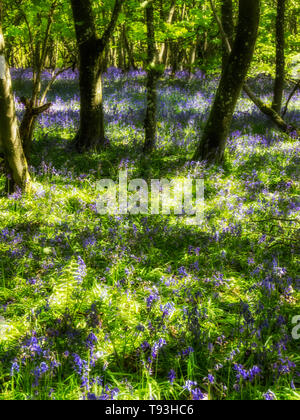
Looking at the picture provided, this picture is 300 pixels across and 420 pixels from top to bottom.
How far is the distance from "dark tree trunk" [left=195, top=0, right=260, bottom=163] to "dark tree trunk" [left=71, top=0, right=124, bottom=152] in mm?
2486

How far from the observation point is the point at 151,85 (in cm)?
746

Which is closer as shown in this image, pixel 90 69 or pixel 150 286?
pixel 150 286

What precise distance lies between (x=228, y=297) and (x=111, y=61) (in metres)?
30.0

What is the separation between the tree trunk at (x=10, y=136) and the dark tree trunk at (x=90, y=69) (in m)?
2.22

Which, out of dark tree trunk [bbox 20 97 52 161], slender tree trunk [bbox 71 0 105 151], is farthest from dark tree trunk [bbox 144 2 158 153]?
dark tree trunk [bbox 20 97 52 161]

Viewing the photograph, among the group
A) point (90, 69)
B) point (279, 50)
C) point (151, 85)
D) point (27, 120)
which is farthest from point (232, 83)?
point (279, 50)

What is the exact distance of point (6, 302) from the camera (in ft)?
12.2

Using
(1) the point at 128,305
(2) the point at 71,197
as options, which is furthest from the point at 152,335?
(2) the point at 71,197

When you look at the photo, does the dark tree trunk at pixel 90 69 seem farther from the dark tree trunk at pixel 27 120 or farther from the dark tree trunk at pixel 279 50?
the dark tree trunk at pixel 279 50

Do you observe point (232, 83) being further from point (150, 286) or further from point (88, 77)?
point (150, 286)

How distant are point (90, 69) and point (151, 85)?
139cm

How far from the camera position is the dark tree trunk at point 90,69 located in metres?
6.99

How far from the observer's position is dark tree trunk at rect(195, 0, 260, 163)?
6.11m

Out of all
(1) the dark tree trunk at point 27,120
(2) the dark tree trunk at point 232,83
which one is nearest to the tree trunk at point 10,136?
(1) the dark tree trunk at point 27,120
